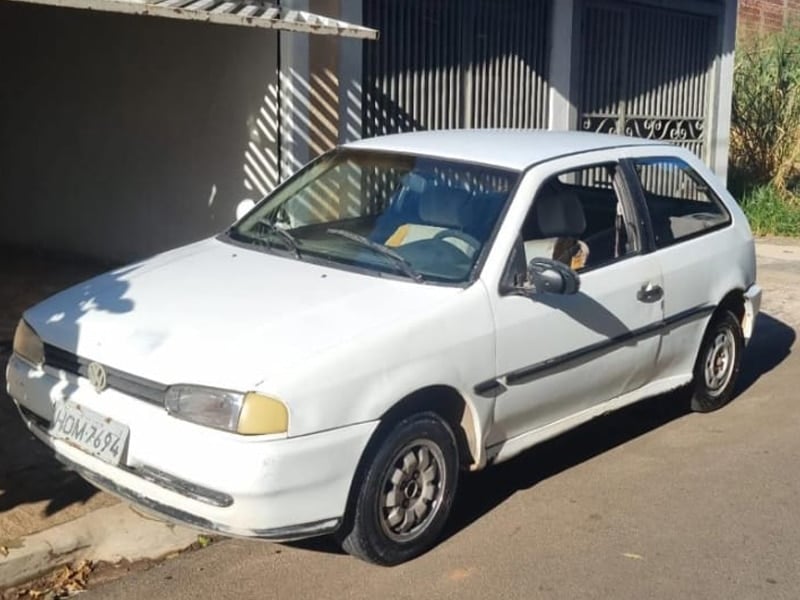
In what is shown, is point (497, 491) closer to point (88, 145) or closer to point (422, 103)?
point (422, 103)

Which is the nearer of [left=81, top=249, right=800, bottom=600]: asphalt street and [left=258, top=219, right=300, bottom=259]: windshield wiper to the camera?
[left=81, top=249, right=800, bottom=600]: asphalt street

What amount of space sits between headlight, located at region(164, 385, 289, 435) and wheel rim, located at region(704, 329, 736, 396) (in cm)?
342

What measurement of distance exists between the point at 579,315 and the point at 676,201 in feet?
5.53

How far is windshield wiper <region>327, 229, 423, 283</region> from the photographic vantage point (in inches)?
198

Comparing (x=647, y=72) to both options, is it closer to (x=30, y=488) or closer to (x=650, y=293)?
(x=650, y=293)

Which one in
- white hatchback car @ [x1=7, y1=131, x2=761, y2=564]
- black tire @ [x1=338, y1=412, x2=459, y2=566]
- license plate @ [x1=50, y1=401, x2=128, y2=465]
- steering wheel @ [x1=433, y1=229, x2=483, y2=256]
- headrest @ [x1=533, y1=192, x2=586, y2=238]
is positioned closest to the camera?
white hatchback car @ [x1=7, y1=131, x2=761, y2=564]

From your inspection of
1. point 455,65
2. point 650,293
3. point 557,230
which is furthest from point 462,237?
point 455,65

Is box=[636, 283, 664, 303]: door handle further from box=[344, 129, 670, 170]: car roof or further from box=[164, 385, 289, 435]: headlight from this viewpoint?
box=[164, 385, 289, 435]: headlight

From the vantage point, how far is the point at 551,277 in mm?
5000

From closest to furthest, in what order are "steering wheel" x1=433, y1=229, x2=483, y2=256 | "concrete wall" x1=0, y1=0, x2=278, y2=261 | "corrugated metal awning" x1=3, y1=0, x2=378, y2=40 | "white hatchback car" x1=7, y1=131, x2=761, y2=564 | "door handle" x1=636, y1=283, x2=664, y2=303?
"white hatchback car" x1=7, y1=131, x2=761, y2=564 < "steering wheel" x1=433, y1=229, x2=483, y2=256 < "door handle" x1=636, y1=283, x2=664, y2=303 < "corrugated metal awning" x1=3, y1=0, x2=378, y2=40 < "concrete wall" x1=0, y1=0, x2=278, y2=261

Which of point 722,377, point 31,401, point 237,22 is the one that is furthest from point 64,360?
point 722,377

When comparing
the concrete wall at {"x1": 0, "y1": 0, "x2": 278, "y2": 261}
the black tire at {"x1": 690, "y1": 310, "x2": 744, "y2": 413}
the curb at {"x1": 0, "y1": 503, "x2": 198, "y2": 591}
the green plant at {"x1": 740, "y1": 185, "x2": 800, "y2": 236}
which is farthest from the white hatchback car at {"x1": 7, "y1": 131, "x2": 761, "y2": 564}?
the green plant at {"x1": 740, "y1": 185, "x2": 800, "y2": 236}

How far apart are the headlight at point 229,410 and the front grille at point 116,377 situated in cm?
8

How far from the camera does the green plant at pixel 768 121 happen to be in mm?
15969
